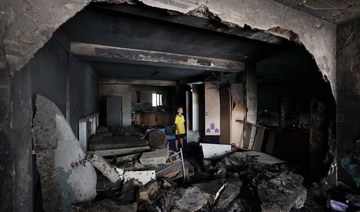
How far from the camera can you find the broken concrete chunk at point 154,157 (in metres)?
3.35

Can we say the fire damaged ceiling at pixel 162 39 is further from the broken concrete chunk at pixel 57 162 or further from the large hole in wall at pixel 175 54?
the broken concrete chunk at pixel 57 162

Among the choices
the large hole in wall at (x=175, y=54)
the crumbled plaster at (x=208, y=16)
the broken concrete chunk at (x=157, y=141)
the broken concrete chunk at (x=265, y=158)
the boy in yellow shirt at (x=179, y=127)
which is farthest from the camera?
the boy in yellow shirt at (x=179, y=127)

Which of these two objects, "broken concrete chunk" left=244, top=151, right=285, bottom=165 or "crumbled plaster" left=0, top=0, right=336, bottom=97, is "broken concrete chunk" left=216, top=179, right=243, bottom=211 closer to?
"broken concrete chunk" left=244, top=151, right=285, bottom=165

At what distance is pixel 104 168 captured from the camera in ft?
9.20

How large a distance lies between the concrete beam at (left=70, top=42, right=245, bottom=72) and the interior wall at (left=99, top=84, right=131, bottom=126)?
5134 millimetres

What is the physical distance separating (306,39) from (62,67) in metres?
3.49

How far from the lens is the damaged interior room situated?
1.22 meters

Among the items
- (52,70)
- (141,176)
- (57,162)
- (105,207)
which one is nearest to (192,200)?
(141,176)

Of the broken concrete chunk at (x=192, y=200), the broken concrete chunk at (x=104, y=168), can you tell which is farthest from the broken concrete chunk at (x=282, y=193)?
the broken concrete chunk at (x=104, y=168)

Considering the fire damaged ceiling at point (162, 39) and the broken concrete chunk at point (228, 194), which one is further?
the broken concrete chunk at point (228, 194)

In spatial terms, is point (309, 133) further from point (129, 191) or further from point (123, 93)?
point (123, 93)

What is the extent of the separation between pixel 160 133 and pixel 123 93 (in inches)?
200

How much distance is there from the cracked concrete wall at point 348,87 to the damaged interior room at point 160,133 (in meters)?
0.01

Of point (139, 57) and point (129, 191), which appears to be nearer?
point (129, 191)
